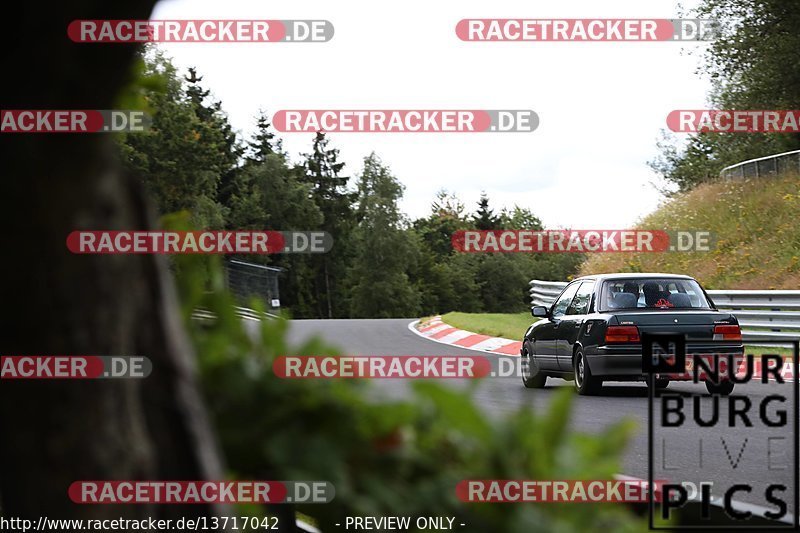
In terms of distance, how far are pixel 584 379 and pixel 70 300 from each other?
1182cm

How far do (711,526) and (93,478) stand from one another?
5.94 ft

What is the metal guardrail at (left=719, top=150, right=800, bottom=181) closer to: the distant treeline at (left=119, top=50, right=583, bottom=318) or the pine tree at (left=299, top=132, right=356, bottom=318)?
the distant treeline at (left=119, top=50, right=583, bottom=318)

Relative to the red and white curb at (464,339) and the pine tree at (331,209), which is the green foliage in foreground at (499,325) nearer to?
the red and white curb at (464,339)

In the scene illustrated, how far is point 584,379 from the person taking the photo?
42.4 ft

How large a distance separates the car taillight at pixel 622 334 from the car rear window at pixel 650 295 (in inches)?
14.2

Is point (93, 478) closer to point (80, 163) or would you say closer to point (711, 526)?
point (80, 163)

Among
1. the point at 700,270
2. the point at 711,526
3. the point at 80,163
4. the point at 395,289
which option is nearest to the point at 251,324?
the point at 80,163

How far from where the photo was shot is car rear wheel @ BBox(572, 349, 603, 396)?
1285 cm

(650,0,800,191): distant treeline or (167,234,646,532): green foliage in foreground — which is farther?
(650,0,800,191): distant treeline

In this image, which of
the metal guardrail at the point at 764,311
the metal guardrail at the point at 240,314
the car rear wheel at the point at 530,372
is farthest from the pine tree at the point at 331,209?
the metal guardrail at the point at 240,314

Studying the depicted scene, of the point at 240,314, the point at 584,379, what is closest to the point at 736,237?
the point at 584,379

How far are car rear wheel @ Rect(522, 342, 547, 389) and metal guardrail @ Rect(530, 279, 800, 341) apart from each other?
5.15 m

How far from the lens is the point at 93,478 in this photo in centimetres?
153

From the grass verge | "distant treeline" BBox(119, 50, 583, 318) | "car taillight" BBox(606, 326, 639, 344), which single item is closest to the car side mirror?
"car taillight" BBox(606, 326, 639, 344)
